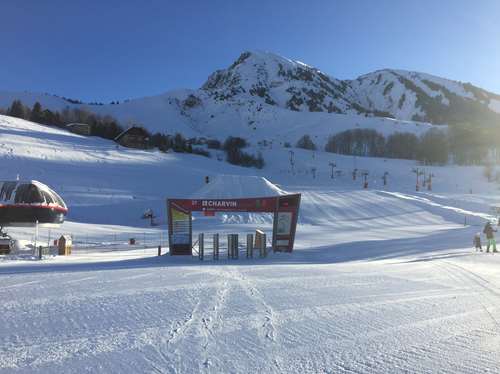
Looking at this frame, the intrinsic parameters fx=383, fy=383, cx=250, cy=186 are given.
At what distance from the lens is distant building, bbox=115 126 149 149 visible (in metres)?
81.2

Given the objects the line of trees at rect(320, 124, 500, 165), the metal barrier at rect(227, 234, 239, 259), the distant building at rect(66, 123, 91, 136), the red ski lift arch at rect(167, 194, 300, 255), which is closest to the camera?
the metal barrier at rect(227, 234, 239, 259)

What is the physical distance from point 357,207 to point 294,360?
4241 cm

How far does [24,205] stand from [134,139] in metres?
65.9

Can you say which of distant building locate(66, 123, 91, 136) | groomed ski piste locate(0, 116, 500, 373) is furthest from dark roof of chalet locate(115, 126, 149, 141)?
groomed ski piste locate(0, 116, 500, 373)

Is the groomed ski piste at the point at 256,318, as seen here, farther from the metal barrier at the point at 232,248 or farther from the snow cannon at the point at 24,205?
the snow cannon at the point at 24,205

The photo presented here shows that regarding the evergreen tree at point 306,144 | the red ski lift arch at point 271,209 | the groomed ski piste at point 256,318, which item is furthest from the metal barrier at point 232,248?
the evergreen tree at point 306,144

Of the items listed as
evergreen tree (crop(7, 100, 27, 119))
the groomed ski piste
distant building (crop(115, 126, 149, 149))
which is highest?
evergreen tree (crop(7, 100, 27, 119))

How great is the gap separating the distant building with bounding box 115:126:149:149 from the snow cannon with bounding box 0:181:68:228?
210 feet

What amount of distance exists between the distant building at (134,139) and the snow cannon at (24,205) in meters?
64.0

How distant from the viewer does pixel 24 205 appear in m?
18.4

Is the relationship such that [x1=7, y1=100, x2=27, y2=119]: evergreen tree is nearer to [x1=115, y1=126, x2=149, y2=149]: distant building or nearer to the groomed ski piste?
[x1=115, y1=126, x2=149, y2=149]: distant building

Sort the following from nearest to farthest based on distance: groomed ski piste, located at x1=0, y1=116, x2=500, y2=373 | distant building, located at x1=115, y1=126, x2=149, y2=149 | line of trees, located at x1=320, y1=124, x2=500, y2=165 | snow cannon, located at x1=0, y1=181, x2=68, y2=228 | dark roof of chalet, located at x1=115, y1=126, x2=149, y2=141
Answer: groomed ski piste, located at x1=0, y1=116, x2=500, y2=373 → snow cannon, located at x1=0, y1=181, x2=68, y2=228 → distant building, located at x1=115, y1=126, x2=149, y2=149 → dark roof of chalet, located at x1=115, y1=126, x2=149, y2=141 → line of trees, located at x1=320, y1=124, x2=500, y2=165

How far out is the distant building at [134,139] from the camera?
81250mm

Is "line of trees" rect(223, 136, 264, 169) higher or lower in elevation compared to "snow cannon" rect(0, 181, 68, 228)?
higher
